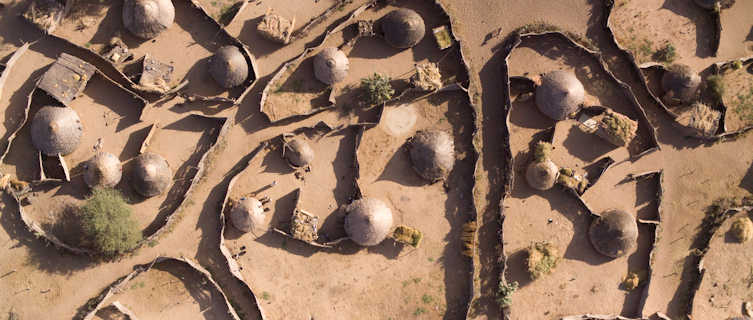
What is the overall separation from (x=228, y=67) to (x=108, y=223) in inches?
379

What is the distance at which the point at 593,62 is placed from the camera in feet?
84.3

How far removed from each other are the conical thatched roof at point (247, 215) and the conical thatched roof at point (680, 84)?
2275 cm

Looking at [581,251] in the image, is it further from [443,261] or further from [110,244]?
[110,244]

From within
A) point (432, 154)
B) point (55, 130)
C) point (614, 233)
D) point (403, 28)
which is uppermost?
point (403, 28)

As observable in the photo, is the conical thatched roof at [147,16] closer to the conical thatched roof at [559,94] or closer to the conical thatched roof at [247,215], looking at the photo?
the conical thatched roof at [247,215]

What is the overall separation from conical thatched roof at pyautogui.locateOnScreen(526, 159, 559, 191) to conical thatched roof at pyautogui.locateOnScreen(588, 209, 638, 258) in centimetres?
348

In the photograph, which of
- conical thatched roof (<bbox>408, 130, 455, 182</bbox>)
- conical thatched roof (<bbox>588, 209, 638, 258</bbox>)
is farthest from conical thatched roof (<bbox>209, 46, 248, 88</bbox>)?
conical thatched roof (<bbox>588, 209, 638, 258</bbox>)

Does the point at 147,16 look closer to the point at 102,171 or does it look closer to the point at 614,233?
the point at 102,171

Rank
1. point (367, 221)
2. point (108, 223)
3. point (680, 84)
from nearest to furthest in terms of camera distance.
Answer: point (108, 223) → point (367, 221) → point (680, 84)

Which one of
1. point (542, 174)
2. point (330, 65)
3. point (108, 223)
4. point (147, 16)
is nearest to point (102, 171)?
point (108, 223)

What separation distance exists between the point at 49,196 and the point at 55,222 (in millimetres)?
1360

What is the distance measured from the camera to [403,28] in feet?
78.9

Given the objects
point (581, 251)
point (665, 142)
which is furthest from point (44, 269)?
point (665, 142)

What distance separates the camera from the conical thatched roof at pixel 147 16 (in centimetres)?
2322
